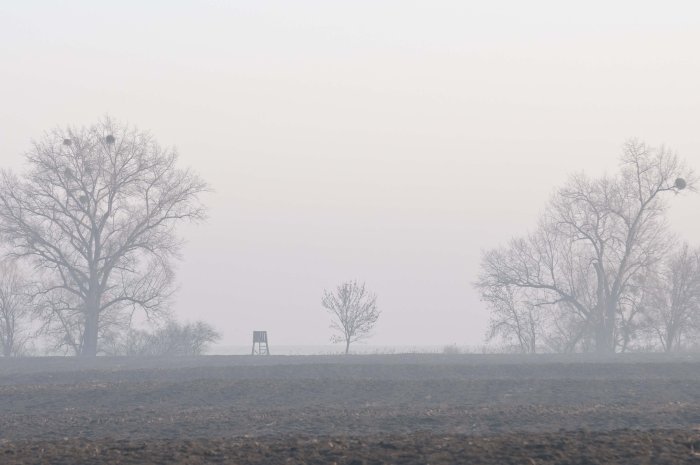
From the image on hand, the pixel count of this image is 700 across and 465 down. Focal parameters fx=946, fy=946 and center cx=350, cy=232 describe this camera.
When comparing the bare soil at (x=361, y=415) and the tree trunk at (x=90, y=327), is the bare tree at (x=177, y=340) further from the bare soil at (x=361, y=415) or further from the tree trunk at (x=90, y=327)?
the bare soil at (x=361, y=415)

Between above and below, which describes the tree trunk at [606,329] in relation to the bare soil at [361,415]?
above

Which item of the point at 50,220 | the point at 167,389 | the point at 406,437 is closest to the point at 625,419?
the point at 406,437

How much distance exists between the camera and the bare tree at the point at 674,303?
55281mm

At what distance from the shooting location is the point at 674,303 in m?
55.8

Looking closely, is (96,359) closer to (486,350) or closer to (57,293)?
(57,293)

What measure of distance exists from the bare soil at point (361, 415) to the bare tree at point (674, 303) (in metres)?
23.4

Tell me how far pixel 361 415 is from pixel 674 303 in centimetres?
4003

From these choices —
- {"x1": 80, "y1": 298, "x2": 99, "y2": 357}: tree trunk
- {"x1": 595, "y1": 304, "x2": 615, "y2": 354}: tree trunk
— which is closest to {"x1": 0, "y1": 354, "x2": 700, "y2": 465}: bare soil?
{"x1": 80, "y1": 298, "x2": 99, "y2": 357}: tree trunk

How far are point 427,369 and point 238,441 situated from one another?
16723mm

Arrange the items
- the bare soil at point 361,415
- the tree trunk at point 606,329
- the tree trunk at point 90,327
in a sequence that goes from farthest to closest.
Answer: the tree trunk at point 606,329 → the tree trunk at point 90,327 → the bare soil at point 361,415

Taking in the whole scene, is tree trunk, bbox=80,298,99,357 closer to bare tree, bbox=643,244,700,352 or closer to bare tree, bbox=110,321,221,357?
bare tree, bbox=110,321,221,357

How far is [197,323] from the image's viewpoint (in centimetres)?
5547

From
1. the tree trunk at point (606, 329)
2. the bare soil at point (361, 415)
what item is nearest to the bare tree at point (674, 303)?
the tree trunk at point (606, 329)

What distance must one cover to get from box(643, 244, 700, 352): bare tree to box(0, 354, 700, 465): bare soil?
23.4m
